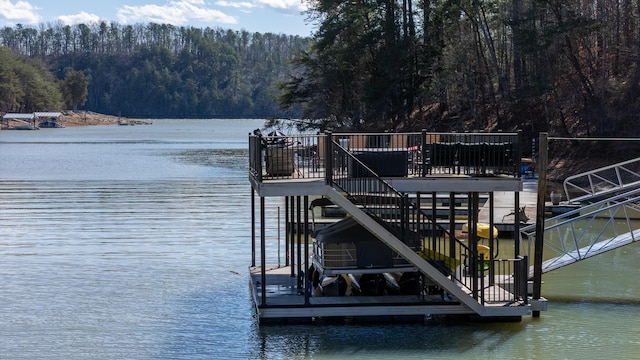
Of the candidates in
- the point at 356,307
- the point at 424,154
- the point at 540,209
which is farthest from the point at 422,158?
the point at 356,307

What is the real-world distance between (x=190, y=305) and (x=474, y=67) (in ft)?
154

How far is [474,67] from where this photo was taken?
6556 centimetres

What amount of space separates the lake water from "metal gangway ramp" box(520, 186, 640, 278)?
960mm

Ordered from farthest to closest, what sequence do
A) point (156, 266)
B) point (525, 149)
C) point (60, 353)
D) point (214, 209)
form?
point (525, 149), point (214, 209), point (156, 266), point (60, 353)

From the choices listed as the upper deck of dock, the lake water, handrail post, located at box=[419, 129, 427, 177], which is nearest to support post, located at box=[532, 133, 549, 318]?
the upper deck of dock

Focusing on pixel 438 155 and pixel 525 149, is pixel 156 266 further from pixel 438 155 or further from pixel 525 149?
pixel 525 149

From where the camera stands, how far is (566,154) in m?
52.5

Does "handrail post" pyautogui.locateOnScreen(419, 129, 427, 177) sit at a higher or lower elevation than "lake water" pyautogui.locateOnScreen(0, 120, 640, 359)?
higher

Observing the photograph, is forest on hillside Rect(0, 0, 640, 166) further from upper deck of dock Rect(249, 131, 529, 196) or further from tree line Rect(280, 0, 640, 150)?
upper deck of dock Rect(249, 131, 529, 196)

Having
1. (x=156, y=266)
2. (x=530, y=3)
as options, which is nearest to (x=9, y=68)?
(x=530, y=3)

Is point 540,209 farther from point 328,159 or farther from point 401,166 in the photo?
point 328,159

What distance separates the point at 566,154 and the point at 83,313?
36.4 metres

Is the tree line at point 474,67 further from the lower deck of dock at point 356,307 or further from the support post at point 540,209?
the lower deck of dock at point 356,307

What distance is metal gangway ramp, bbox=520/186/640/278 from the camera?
21.0 meters
